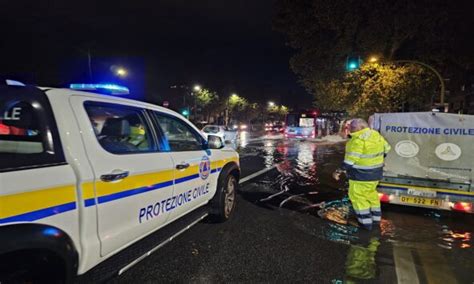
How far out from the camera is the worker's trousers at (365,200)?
15.9ft

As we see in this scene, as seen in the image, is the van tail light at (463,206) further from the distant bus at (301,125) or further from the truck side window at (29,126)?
the distant bus at (301,125)

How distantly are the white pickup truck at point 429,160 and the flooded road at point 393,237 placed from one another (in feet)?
1.44

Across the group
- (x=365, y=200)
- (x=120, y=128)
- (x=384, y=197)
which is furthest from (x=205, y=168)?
(x=384, y=197)

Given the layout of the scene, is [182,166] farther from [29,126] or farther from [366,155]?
[366,155]

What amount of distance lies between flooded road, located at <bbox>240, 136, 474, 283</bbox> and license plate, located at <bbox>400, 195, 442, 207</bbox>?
0.32 metres

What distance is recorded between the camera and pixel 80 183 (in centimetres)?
225

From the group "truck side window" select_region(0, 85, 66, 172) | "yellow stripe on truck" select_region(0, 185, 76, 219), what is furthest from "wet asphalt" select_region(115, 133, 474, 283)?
"truck side window" select_region(0, 85, 66, 172)

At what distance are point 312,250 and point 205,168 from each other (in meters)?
1.76

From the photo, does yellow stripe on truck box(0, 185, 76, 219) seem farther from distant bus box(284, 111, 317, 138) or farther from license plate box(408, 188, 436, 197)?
distant bus box(284, 111, 317, 138)

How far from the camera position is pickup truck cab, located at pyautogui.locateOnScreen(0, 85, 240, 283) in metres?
1.91

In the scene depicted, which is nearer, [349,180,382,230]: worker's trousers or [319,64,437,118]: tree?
[349,180,382,230]: worker's trousers

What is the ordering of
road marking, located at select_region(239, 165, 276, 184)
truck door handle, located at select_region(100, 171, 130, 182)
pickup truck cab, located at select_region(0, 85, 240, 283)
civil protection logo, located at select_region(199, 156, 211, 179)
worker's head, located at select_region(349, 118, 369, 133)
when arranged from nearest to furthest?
pickup truck cab, located at select_region(0, 85, 240, 283)
truck door handle, located at select_region(100, 171, 130, 182)
civil protection logo, located at select_region(199, 156, 211, 179)
worker's head, located at select_region(349, 118, 369, 133)
road marking, located at select_region(239, 165, 276, 184)

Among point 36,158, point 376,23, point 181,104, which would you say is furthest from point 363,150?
point 181,104

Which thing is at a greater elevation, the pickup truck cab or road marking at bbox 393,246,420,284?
the pickup truck cab
